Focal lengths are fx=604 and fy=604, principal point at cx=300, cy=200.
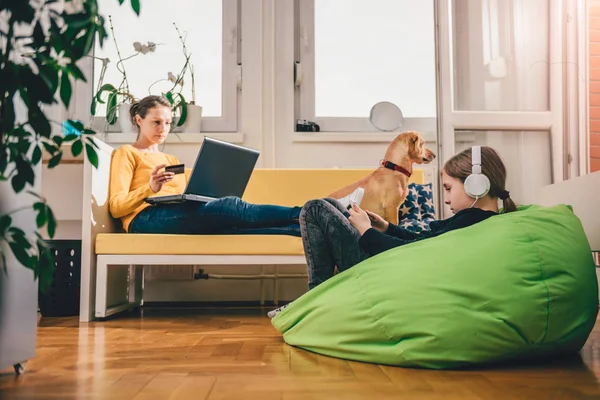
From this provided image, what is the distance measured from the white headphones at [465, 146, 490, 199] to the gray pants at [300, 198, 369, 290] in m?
0.43

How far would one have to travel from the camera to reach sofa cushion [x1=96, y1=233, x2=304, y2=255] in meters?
2.57

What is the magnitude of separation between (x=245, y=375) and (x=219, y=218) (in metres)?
1.28

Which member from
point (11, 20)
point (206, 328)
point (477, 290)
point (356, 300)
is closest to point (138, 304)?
point (206, 328)

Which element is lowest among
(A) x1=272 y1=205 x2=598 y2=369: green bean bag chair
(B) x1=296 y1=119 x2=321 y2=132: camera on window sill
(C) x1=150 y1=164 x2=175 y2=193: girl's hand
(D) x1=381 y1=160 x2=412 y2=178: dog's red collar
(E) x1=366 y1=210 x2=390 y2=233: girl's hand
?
(A) x1=272 y1=205 x2=598 y2=369: green bean bag chair

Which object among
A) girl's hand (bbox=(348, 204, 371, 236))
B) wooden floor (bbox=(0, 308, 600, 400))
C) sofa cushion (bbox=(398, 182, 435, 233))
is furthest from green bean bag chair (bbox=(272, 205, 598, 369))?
sofa cushion (bbox=(398, 182, 435, 233))

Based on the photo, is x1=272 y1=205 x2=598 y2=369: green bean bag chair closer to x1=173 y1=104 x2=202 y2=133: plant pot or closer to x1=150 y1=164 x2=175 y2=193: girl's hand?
x1=150 y1=164 x2=175 y2=193: girl's hand

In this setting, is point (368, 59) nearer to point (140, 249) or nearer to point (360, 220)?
point (140, 249)

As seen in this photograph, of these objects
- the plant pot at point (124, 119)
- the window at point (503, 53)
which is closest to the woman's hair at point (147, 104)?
the plant pot at point (124, 119)

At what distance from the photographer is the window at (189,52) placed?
11.8 ft

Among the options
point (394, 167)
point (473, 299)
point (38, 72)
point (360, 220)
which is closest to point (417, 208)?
point (394, 167)

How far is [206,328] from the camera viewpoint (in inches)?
88.4

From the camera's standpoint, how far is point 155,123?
2914 mm

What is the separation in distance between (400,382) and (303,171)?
1907 mm

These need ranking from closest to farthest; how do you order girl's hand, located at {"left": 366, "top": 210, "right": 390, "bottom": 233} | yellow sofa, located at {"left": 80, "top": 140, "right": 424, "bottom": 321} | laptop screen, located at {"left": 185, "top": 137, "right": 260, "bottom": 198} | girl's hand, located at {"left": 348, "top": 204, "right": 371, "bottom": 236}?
girl's hand, located at {"left": 348, "top": 204, "right": 371, "bottom": 236}, girl's hand, located at {"left": 366, "top": 210, "right": 390, "bottom": 233}, laptop screen, located at {"left": 185, "top": 137, "right": 260, "bottom": 198}, yellow sofa, located at {"left": 80, "top": 140, "right": 424, "bottom": 321}
